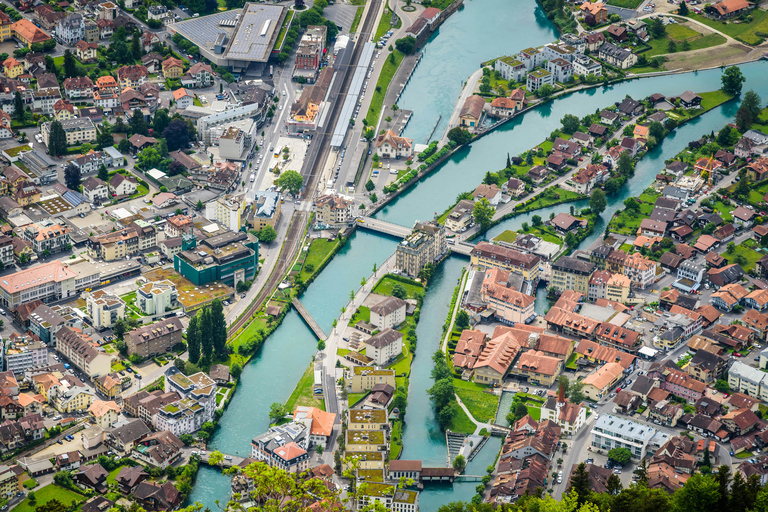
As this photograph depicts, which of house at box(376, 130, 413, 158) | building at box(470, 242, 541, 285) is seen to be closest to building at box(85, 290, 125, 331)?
building at box(470, 242, 541, 285)

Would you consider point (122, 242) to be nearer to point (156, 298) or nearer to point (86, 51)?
point (156, 298)

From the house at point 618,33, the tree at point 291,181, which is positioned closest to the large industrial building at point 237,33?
the tree at point 291,181

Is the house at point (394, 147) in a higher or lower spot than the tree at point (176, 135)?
higher

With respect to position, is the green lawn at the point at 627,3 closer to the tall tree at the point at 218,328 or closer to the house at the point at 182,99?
the house at the point at 182,99

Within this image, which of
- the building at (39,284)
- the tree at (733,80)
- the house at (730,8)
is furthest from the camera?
the house at (730,8)

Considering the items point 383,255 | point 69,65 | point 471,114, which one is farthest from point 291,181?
point 69,65

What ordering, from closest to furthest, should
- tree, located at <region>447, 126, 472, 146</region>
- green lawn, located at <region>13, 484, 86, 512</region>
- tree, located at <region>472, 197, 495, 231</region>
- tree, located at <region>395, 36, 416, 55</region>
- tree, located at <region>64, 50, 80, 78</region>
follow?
green lawn, located at <region>13, 484, 86, 512</region>, tree, located at <region>472, 197, 495, 231</region>, tree, located at <region>447, 126, 472, 146</region>, tree, located at <region>64, 50, 80, 78</region>, tree, located at <region>395, 36, 416, 55</region>

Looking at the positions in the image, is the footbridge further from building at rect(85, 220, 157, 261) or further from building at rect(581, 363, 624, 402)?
building at rect(581, 363, 624, 402)
